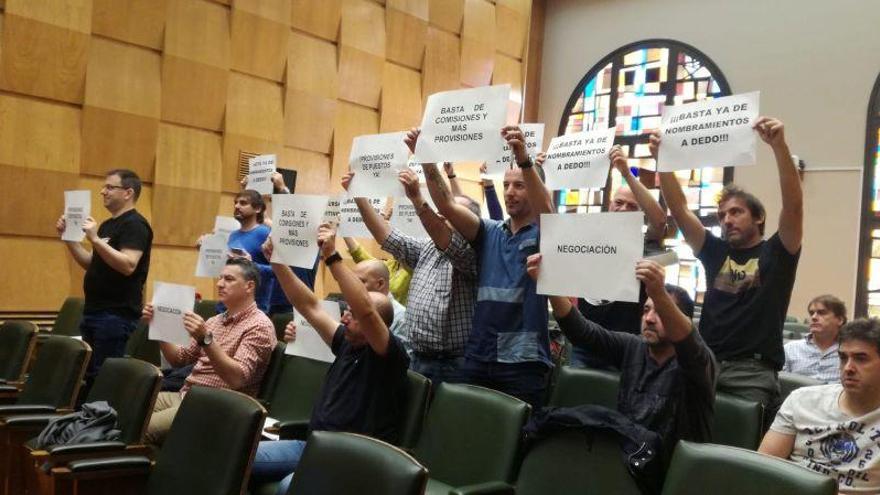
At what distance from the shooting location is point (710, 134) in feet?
7.93

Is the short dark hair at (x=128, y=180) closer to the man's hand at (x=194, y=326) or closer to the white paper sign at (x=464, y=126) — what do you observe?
the man's hand at (x=194, y=326)

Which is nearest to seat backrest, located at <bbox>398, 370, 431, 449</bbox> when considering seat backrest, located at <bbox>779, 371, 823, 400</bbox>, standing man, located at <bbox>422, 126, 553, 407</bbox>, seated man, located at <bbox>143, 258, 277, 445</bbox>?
standing man, located at <bbox>422, 126, 553, 407</bbox>

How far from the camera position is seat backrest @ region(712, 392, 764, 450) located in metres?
2.22

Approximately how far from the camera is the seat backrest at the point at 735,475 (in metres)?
1.60

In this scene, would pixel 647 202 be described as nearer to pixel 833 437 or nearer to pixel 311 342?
pixel 833 437

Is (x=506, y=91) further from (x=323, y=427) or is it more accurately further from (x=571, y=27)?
(x=571, y=27)

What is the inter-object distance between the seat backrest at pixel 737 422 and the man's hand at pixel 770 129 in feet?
2.65

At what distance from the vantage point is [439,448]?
7.98ft

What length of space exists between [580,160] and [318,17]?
4667 mm

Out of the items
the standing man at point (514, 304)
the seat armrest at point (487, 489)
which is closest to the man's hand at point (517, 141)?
the standing man at point (514, 304)

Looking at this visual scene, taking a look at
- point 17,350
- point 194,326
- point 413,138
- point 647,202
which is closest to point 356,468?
point 194,326

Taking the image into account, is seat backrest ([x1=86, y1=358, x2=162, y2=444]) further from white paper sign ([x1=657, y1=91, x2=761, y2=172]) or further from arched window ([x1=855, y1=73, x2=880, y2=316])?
arched window ([x1=855, y1=73, x2=880, y2=316])

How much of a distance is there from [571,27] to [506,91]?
7354 millimetres

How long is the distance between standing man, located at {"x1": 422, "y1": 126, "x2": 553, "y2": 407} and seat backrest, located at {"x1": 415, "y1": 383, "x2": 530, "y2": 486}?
0.63 feet
